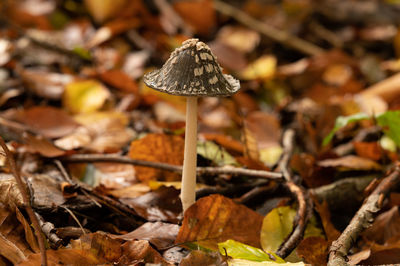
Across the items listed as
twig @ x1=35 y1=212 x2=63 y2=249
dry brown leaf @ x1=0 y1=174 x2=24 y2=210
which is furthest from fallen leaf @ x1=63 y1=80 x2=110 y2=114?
twig @ x1=35 y1=212 x2=63 y2=249

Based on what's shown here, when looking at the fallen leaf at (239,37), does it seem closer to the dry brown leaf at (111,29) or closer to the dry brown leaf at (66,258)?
the dry brown leaf at (111,29)

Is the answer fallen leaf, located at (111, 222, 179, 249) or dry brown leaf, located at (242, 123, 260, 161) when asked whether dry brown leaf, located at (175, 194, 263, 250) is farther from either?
dry brown leaf, located at (242, 123, 260, 161)

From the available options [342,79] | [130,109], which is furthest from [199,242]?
[342,79]

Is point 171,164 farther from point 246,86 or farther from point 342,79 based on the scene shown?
point 342,79

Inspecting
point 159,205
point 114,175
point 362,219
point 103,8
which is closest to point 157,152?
point 114,175

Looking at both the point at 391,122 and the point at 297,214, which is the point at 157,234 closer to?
the point at 297,214

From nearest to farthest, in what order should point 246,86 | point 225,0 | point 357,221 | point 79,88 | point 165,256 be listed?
point 165,256
point 357,221
point 79,88
point 246,86
point 225,0
